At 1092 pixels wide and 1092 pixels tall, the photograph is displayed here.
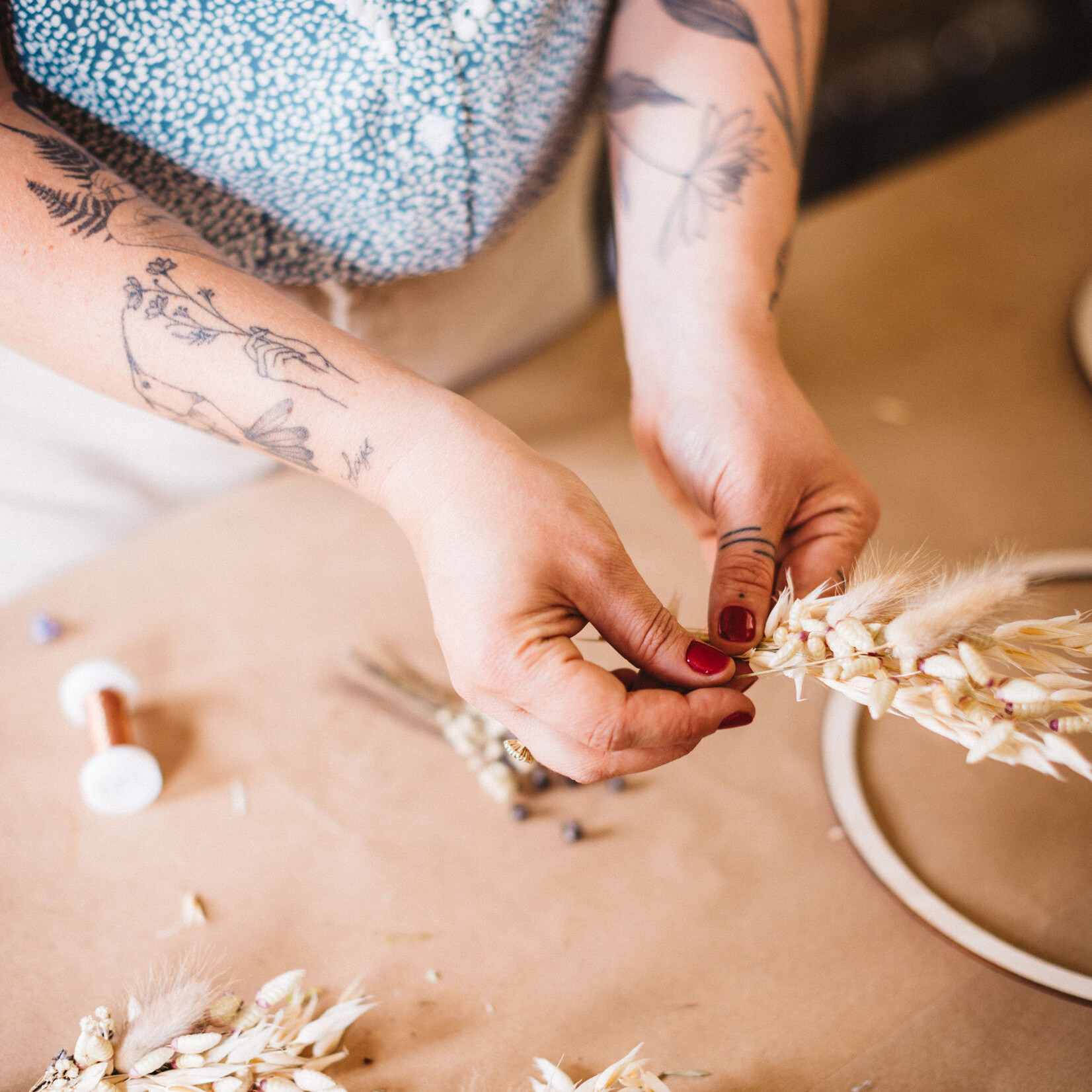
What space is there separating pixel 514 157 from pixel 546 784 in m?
0.63

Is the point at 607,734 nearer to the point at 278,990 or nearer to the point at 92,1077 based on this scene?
the point at 278,990

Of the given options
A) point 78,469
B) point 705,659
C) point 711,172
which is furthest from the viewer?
point 78,469

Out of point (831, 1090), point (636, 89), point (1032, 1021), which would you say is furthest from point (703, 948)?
point (636, 89)

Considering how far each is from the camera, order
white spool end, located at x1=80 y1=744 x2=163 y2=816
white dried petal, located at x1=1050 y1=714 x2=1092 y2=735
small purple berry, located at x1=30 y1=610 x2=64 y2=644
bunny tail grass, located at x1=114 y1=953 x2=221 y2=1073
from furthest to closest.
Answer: small purple berry, located at x1=30 y1=610 x2=64 y2=644 < white spool end, located at x1=80 y1=744 x2=163 y2=816 < bunny tail grass, located at x1=114 y1=953 x2=221 y2=1073 < white dried petal, located at x1=1050 y1=714 x2=1092 y2=735

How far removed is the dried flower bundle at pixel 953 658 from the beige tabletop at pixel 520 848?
0.19 m

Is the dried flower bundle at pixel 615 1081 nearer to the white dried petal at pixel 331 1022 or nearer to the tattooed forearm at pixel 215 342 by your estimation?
the white dried petal at pixel 331 1022

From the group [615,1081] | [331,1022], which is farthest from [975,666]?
[331,1022]

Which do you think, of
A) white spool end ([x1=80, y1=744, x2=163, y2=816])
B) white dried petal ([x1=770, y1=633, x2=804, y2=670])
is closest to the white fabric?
white spool end ([x1=80, y1=744, x2=163, y2=816])

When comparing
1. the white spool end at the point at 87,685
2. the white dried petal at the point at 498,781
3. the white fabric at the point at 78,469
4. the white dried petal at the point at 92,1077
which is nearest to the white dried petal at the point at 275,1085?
the white dried petal at the point at 92,1077

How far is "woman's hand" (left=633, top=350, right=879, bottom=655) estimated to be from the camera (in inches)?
25.2

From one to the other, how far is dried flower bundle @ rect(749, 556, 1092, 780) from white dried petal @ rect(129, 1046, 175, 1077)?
1.70 feet

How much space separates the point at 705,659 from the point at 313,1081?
0.41 meters

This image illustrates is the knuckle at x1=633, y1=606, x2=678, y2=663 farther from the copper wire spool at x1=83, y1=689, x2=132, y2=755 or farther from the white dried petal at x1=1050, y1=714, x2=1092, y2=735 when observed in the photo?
the copper wire spool at x1=83, y1=689, x2=132, y2=755

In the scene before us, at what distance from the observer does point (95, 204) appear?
0.63 metres
